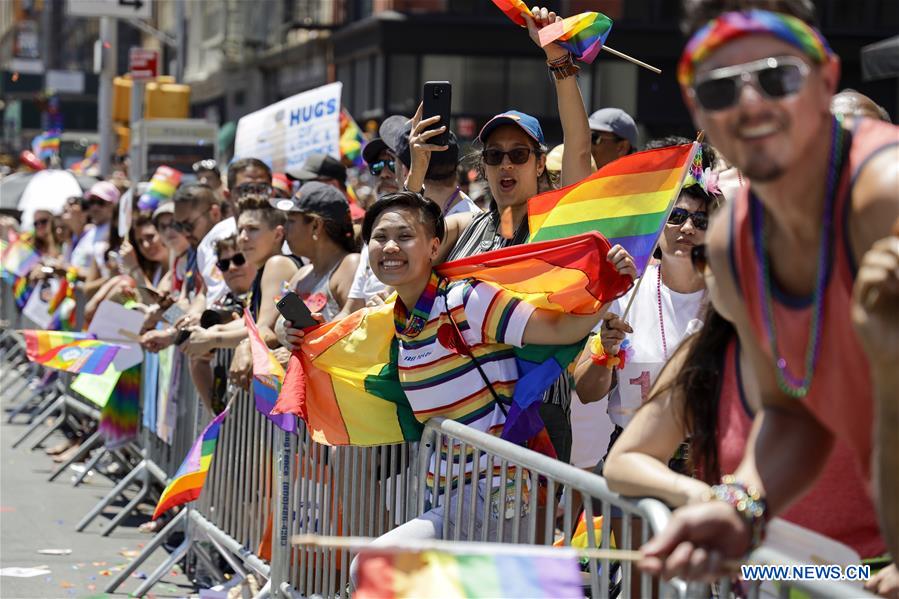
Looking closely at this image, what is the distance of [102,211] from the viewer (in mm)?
13039

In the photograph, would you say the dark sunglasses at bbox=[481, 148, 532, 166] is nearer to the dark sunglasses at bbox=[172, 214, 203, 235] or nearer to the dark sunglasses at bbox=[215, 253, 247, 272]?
the dark sunglasses at bbox=[215, 253, 247, 272]

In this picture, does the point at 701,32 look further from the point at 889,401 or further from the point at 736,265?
the point at 889,401

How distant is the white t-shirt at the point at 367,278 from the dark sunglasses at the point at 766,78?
373 cm

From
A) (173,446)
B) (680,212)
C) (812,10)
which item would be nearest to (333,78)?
(173,446)

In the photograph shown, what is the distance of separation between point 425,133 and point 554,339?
63.1 inches

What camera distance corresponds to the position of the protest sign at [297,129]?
11461mm

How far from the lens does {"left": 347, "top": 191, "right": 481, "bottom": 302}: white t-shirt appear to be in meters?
6.32

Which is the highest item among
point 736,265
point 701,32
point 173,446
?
point 701,32

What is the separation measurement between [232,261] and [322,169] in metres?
1.94

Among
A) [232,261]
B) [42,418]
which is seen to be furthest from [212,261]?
[42,418]

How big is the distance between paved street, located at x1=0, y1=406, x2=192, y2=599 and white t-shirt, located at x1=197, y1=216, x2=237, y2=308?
59.8 inches

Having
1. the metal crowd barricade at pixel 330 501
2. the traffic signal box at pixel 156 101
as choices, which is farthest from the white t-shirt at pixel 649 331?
the traffic signal box at pixel 156 101

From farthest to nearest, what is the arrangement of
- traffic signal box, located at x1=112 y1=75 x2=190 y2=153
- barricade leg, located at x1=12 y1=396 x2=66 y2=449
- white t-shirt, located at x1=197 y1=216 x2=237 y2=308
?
traffic signal box, located at x1=112 y1=75 x2=190 y2=153 → barricade leg, located at x1=12 y1=396 x2=66 y2=449 → white t-shirt, located at x1=197 y1=216 x2=237 y2=308

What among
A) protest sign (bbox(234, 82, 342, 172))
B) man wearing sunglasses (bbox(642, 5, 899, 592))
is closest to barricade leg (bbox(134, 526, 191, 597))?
protest sign (bbox(234, 82, 342, 172))
